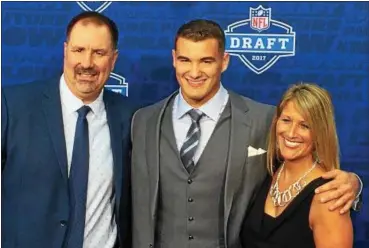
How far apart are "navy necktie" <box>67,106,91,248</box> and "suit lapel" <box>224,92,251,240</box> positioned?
0.53 metres

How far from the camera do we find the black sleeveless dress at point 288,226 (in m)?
1.97

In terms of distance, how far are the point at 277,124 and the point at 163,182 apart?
473mm

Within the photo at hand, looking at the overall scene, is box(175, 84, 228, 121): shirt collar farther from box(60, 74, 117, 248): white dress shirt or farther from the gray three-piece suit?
box(60, 74, 117, 248): white dress shirt

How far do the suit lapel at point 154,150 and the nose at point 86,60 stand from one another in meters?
0.32

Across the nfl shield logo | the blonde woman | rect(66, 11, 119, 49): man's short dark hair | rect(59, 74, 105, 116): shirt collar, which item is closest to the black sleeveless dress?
the blonde woman

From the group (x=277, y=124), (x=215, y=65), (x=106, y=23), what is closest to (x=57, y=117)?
(x=106, y=23)

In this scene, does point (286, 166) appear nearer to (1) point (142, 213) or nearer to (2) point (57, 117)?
(1) point (142, 213)

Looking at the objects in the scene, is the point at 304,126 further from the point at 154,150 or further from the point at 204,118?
the point at 154,150

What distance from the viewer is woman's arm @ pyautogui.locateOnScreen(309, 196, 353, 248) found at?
1880 millimetres

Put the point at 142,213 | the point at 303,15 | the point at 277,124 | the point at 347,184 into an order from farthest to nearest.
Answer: the point at 303,15 < the point at 142,213 < the point at 277,124 < the point at 347,184

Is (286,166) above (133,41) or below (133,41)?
below

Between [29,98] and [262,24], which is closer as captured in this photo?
[29,98]

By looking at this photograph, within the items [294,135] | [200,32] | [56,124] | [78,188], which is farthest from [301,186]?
[56,124]

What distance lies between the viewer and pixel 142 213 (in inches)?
91.0
